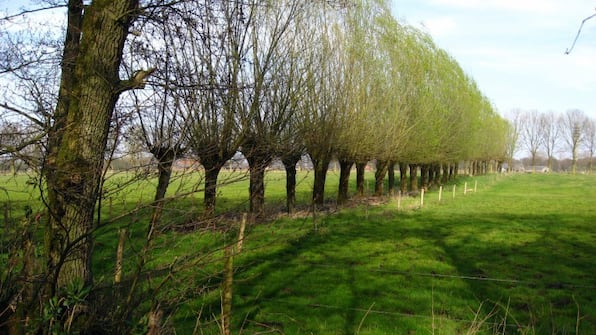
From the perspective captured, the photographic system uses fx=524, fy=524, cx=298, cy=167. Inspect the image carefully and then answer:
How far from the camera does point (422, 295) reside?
9539mm

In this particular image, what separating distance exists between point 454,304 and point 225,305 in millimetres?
5250

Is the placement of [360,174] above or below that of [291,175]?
below

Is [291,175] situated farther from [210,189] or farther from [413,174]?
[413,174]

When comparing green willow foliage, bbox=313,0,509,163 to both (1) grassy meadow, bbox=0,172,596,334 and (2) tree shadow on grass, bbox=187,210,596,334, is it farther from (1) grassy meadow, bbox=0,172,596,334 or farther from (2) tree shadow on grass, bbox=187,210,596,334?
(2) tree shadow on grass, bbox=187,210,596,334

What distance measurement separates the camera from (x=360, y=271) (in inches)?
456

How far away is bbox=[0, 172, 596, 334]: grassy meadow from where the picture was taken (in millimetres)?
4223

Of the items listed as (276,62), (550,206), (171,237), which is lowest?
(550,206)

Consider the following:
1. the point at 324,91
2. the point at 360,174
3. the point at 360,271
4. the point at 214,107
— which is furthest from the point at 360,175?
the point at 360,271

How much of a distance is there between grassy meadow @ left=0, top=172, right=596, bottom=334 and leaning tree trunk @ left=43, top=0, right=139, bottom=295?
276 mm

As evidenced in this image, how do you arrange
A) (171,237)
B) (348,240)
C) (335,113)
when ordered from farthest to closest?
1. (335,113)
2. (348,240)
3. (171,237)

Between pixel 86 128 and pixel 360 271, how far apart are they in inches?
320

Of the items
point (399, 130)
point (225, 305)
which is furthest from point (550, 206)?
point (225, 305)

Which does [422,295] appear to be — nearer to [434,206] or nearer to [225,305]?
[225,305]

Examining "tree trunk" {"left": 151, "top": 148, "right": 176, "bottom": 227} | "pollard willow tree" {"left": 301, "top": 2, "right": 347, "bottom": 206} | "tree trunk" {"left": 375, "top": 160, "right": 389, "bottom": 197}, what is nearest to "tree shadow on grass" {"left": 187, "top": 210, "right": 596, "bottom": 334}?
"tree trunk" {"left": 151, "top": 148, "right": 176, "bottom": 227}
